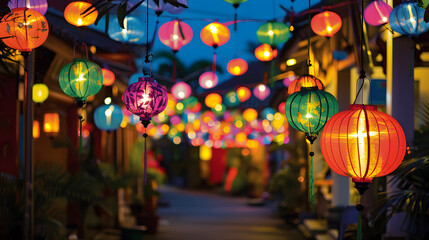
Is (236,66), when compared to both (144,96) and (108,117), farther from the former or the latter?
(144,96)

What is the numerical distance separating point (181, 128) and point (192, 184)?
6.96 meters

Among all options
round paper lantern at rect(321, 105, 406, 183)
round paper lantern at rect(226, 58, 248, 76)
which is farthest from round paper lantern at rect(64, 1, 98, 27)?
round paper lantern at rect(226, 58, 248, 76)

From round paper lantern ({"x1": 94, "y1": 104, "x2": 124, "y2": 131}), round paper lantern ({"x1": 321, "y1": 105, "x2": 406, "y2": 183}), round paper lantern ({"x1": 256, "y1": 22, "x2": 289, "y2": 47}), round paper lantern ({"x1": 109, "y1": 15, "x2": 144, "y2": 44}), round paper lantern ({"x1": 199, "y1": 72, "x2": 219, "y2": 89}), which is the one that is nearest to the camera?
round paper lantern ({"x1": 321, "y1": 105, "x2": 406, "y2": 183})

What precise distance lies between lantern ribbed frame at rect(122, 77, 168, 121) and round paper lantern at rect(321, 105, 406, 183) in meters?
2.05

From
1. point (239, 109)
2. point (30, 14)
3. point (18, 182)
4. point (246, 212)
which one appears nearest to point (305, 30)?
point (18, 182)

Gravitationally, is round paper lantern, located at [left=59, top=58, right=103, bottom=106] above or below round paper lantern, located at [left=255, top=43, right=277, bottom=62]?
below

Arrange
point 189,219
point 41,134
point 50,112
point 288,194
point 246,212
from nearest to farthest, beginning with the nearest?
point 50,112, point 41,134, point 288,194, point 189,219, point 246,212

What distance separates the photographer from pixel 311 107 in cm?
603

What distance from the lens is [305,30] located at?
46.0ft

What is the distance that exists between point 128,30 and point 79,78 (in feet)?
7.24

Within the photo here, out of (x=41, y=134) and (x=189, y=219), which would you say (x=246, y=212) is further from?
(x=41, y=134)

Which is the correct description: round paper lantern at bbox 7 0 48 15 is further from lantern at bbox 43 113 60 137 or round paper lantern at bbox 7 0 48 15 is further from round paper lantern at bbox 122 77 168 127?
lantern at bbox 43 113 60 137

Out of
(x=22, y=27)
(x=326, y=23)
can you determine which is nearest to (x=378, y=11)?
(x=326, y=23)

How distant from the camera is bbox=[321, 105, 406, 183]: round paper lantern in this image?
4.86m
